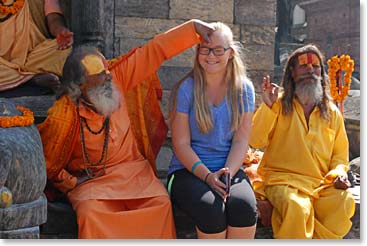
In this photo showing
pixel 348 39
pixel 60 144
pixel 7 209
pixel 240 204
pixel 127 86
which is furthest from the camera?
pixel 348 39

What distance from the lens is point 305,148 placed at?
4273 mm

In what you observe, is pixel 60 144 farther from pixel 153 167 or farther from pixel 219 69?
pixel 219 69

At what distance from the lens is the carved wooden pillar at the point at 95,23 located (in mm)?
5004

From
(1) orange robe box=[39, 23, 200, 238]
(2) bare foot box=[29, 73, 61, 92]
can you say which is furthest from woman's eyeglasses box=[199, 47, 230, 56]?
(2) bare foot box=[29, 73, 61, 92]

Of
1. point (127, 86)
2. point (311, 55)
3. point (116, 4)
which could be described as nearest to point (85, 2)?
point (116, 4)

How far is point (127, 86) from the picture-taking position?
14.3 feet

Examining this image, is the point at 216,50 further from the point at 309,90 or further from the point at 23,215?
the point at 23,215

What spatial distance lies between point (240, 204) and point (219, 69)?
88cm

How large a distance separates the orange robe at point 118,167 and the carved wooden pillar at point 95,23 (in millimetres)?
773

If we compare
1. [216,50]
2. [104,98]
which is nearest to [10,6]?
[104,98]

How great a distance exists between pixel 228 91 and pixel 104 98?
30.5 inches

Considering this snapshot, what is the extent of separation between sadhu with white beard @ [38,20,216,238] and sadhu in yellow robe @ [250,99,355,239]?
0.70 meters

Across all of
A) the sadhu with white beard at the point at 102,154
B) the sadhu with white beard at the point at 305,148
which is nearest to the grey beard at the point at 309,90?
the sadhu with white beard at the point at 305,148

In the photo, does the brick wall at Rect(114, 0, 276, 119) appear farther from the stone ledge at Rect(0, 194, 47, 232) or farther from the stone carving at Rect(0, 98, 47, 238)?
the stone ledge at Rect(0, 194, 47, 232)
